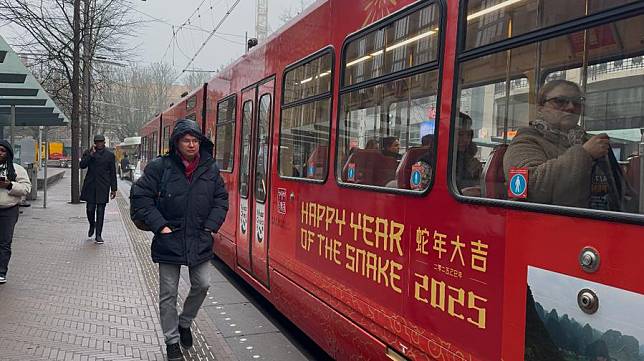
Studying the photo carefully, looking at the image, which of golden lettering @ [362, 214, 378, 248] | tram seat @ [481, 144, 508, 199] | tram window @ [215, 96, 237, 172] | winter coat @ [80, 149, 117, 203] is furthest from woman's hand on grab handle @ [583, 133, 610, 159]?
winter coat @ [80, 149, 117, 203]

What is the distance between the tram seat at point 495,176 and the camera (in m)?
2.60

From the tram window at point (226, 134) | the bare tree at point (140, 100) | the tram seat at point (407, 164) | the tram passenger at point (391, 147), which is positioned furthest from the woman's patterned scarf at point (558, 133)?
the bare tree at point (140, 100)

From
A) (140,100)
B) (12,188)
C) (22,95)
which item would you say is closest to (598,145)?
(12,188)

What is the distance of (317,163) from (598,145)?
262cm

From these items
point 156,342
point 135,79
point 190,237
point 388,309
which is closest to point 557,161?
point 388,309

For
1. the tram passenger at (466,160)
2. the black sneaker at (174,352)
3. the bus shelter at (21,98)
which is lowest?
the black sneaker at (174,352)

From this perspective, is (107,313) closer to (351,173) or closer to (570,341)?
(351,173)

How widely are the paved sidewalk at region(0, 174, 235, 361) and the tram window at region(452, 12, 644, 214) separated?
3.04 metres

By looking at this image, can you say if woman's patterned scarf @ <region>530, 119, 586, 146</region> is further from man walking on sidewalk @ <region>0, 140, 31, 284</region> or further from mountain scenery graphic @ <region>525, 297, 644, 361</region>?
man walking on sidewalk @ <region>0, 140, 31, 284</region>

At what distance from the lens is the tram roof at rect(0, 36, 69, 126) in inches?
352

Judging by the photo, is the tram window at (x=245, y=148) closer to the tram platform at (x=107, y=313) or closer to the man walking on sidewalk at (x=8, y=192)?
the tram platform at (x=107, y=313)

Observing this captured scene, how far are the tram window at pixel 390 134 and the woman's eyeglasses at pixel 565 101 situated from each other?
0.76m

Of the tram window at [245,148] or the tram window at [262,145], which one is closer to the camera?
the tram window at [262,145]

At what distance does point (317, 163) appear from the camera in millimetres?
4574
